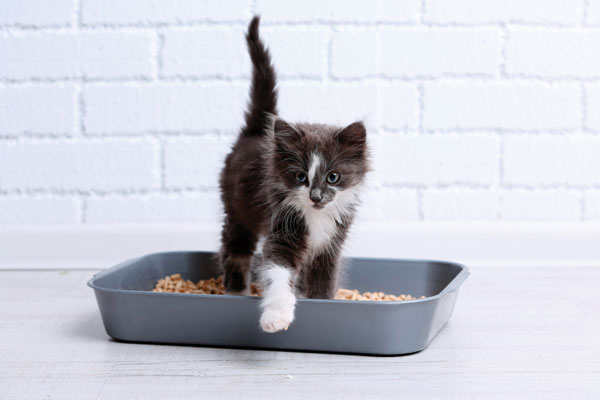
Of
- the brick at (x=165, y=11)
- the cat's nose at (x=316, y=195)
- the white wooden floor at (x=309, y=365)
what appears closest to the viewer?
the white wooden floor at (x=309, y=365)

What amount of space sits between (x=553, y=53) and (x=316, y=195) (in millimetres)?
1155

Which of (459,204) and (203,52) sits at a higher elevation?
(203,52)

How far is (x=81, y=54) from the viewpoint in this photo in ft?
6.23

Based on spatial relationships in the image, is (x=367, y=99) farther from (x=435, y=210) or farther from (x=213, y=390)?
(x=213, y=390)

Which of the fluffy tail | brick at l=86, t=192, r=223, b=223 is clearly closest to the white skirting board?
brick at l=86, t=192, r=223, b=223

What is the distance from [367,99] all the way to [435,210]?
381 millimetres

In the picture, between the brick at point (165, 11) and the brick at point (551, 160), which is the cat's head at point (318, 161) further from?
the brick at point (551, 160)

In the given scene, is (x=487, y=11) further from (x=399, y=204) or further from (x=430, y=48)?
(x=399, y=204)

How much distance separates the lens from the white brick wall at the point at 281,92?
1.89m

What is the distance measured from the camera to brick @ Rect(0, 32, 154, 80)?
189 centimetres

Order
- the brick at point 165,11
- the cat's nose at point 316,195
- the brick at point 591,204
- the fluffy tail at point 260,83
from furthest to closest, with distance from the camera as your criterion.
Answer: the brick at point 591,204, the brick at point 165,11, the fluffy tail at point 260,83, the cat's nose at point 316,195

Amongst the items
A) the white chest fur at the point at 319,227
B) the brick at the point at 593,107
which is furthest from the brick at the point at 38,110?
the brick at the point at 593,107

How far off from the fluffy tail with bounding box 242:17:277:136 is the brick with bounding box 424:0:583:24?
68 centimetres

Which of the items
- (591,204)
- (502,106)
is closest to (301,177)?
(502,106)
